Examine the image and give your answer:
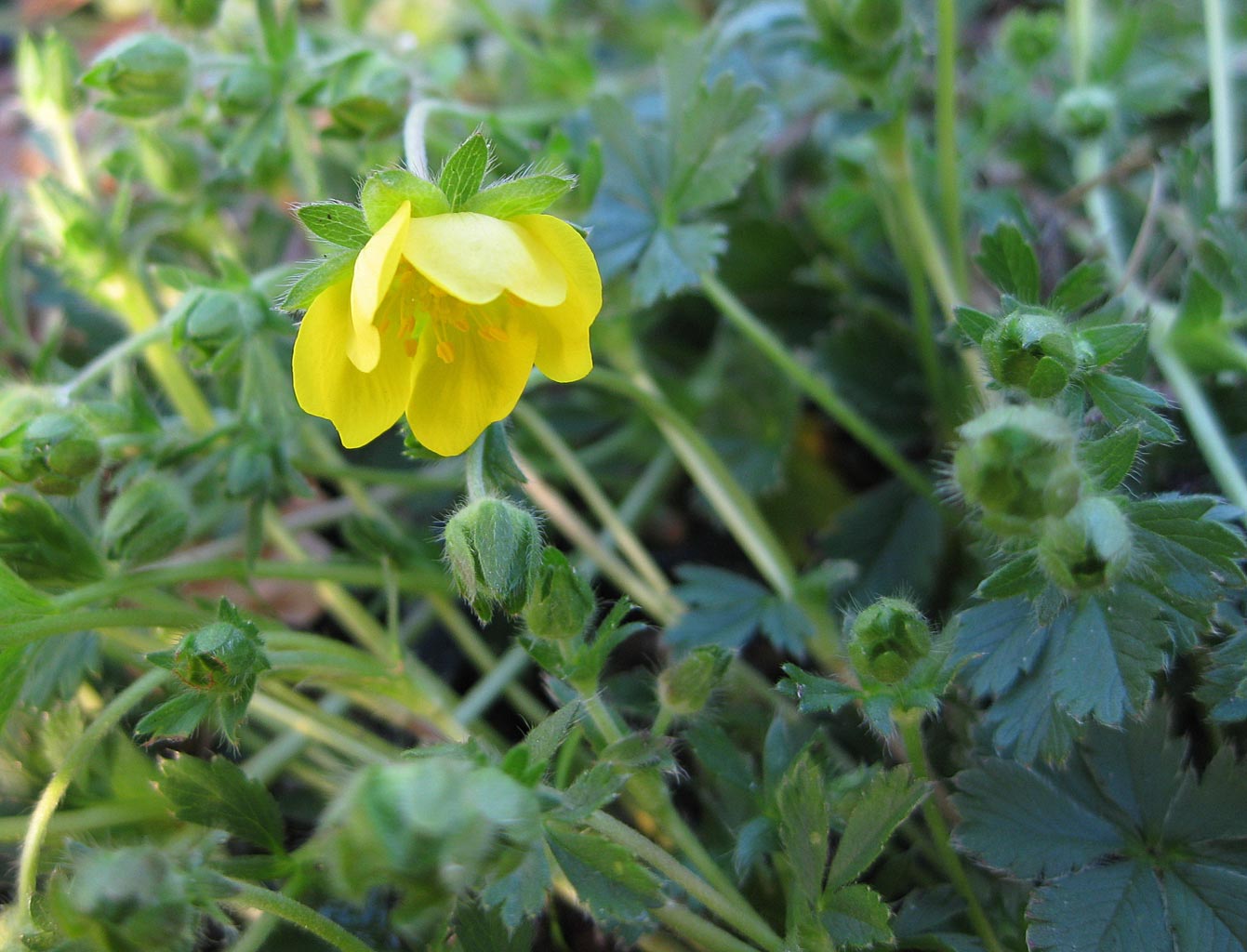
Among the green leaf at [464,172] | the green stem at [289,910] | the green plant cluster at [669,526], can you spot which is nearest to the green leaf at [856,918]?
the green plant cluster at [669,526]

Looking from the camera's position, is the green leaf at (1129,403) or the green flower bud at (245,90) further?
the green flower bud at (245,90)

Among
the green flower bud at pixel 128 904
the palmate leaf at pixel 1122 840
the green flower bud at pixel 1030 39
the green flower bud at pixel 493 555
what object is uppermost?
the green flower bud at pixel 1030 39

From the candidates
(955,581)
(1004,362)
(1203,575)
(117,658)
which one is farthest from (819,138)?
(117,658)

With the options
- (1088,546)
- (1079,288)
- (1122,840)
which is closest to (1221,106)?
(1079,288)

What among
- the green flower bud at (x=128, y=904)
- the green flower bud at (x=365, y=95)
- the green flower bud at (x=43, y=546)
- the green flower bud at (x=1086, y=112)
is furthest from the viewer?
the green flower bud at (x=1086, y=112)

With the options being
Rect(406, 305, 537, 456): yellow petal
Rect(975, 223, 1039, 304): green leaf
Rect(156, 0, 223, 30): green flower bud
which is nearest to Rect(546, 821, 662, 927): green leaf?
Rect(406, 305, 537, 456): yellow petal

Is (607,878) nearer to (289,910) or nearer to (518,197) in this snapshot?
(289,910)

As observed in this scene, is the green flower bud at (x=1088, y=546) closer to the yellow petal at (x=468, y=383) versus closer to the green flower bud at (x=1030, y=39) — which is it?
the yellow petal at (x=468, y=383)
